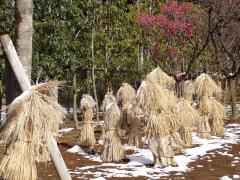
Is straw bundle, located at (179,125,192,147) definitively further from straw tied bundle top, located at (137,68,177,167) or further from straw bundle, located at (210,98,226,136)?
straw tied bundle top, located at (137,68,177,167)

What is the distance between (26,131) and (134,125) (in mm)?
8418

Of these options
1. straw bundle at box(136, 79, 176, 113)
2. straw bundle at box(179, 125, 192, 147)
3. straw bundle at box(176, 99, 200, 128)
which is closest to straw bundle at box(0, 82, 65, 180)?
straw bundle at box(136, 79, 176, 113)

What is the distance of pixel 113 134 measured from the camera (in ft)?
39.9

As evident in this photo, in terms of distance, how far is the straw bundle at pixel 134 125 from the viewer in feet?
41.5

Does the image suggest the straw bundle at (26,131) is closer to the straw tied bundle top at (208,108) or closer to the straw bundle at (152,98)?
the straw bundle at (152,98)

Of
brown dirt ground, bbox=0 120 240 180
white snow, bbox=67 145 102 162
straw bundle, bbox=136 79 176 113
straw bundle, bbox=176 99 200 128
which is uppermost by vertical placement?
straw bundle, bbox=136 79 176 113

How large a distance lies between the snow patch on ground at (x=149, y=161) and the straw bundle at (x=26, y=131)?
206 inches

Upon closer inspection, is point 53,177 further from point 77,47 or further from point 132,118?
point 77,47

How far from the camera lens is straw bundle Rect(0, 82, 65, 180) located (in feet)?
17.2

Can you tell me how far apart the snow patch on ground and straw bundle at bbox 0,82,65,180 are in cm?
523

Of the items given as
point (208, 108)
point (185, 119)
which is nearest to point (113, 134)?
point (185, 119)

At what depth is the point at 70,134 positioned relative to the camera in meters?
18.2

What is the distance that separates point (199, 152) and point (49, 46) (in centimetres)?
652

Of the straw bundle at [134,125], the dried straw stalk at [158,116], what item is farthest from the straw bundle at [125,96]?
the dried straw stalk at [158,116]
